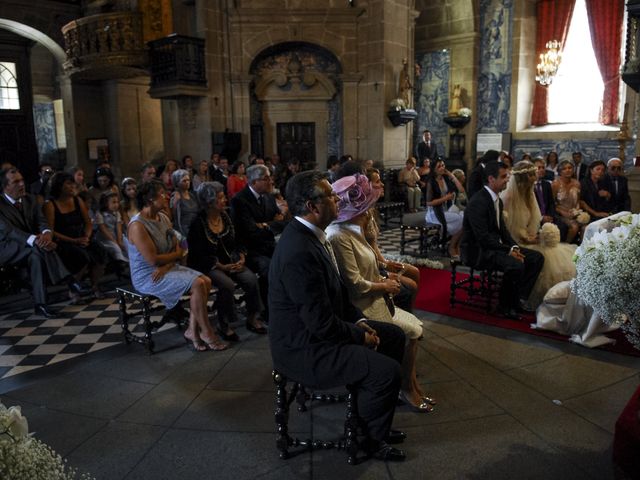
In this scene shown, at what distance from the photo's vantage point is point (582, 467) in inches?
110

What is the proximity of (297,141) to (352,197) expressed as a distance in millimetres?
10086

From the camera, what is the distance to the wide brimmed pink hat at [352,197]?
11.2 ft

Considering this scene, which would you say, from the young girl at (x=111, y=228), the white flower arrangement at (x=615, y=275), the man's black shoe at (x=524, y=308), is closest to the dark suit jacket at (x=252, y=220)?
the young girl at (x=111, y=228)

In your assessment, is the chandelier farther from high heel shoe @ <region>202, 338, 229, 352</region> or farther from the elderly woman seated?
high heel shoe @ <region>202, 338, 229, 352</region>

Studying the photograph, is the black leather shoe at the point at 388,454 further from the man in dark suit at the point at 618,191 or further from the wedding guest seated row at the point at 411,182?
the wedding guest seated row at the point at 411,182

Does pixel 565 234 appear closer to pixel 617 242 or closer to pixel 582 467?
pixel 582 467

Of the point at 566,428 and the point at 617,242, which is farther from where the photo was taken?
the point at 566,428

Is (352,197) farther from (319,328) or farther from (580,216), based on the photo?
(580,216)

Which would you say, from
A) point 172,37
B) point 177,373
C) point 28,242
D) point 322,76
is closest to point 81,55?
point 172,37

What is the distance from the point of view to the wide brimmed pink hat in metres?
3.41

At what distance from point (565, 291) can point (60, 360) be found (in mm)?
4467

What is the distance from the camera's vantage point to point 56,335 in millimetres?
5148

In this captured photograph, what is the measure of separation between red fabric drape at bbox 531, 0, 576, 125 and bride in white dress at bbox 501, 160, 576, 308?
1000cm

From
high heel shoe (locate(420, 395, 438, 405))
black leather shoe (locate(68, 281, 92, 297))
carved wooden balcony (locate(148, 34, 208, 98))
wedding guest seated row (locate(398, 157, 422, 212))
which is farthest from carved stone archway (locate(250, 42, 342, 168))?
high heel shoe (locate(420, 395, 438, 405))
